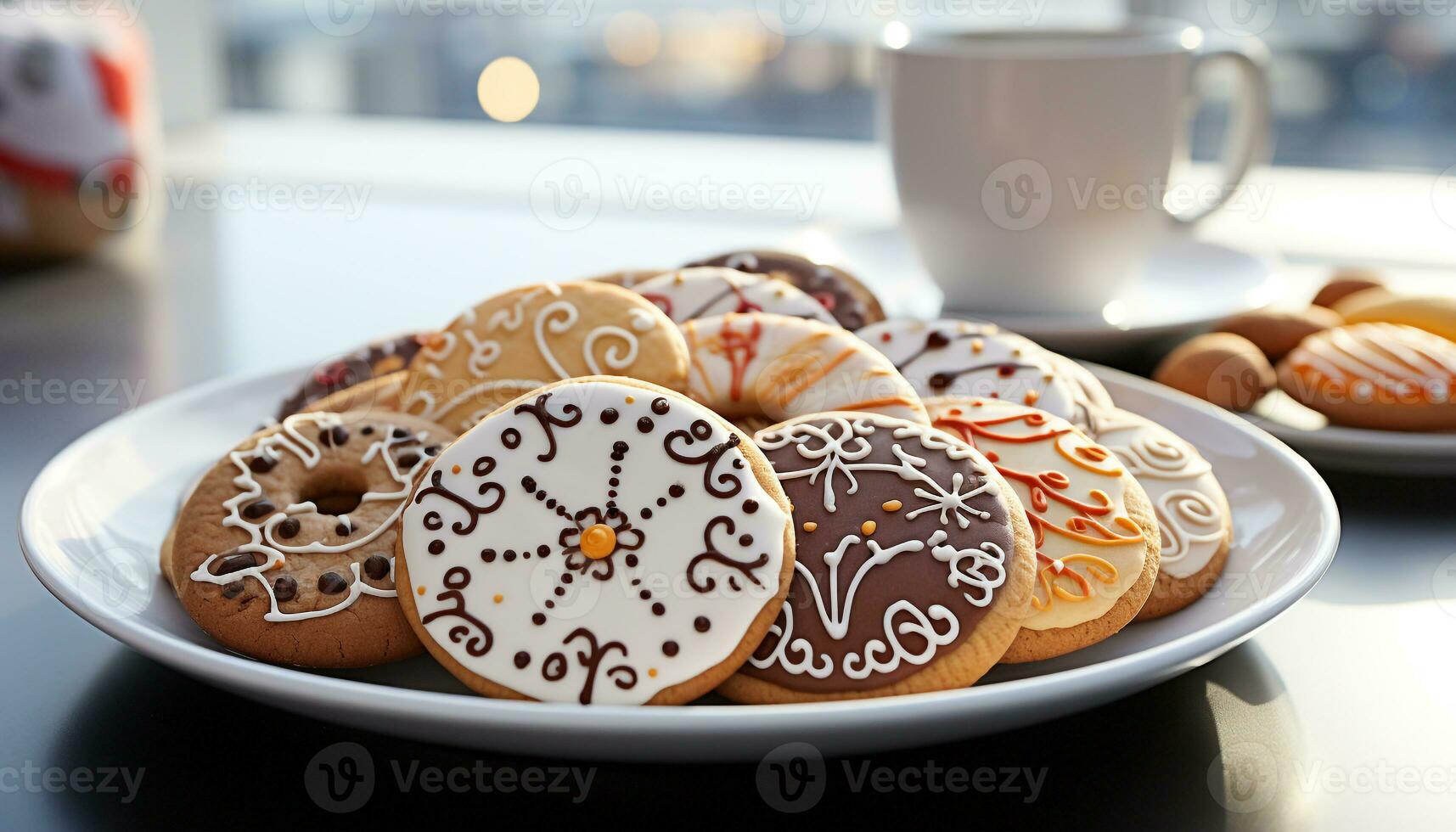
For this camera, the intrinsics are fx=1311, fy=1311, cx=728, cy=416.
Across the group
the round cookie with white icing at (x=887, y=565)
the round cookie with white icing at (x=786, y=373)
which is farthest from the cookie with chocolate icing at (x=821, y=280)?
the round cookie with white icing at (x=887, y=565)

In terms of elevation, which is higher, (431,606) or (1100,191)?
(1100,191)

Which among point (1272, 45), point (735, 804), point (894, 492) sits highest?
point (1272, 45)

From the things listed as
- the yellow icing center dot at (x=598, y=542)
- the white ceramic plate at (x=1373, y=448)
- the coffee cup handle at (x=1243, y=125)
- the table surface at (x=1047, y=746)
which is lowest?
the table surface at (x=1047, y=746)

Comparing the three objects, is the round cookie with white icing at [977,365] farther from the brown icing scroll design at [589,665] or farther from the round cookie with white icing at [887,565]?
the brown icing scroll design at [589,665]

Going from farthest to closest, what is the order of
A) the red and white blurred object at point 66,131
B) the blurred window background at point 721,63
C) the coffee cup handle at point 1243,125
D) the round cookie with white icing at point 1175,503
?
the blurred window background at point 721,63
the red and white blurred object at point 66,131
the coffee cup handle at point 1243,125
the round cookie with white icing at point 1175,503

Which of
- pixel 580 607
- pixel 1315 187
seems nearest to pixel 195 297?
pixel 580 607

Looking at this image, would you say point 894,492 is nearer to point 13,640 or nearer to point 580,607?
point 580,607
